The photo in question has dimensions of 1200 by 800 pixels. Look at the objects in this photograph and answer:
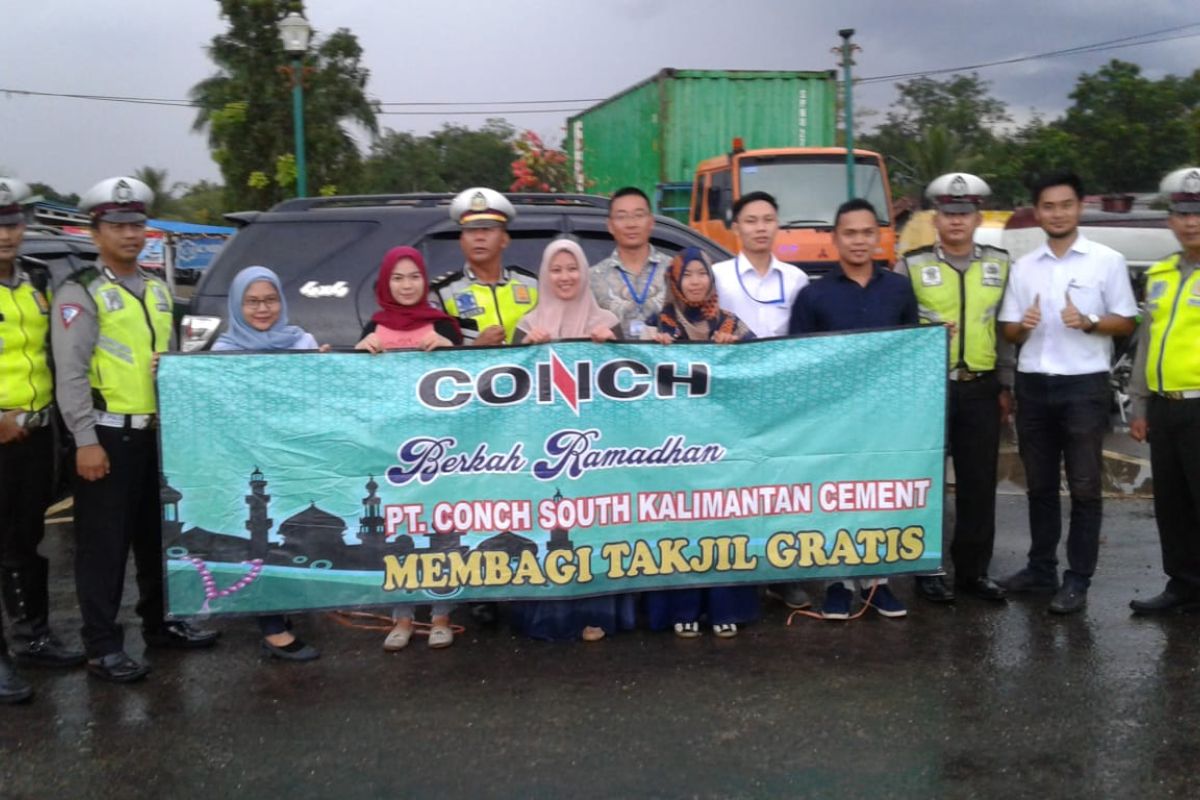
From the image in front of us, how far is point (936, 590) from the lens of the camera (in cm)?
573

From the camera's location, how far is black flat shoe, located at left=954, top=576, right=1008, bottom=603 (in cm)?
573

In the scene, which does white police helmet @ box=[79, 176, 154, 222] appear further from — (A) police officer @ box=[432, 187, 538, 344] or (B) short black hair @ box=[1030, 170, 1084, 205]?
(B) short black hair @ box=[1030, 170, 1084, 205]

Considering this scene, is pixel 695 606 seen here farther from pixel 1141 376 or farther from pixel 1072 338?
pixel 1141 376

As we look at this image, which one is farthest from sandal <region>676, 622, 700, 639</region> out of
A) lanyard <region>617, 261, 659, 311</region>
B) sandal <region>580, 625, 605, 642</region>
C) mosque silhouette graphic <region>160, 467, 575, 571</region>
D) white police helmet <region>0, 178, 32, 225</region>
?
white police helmet <region>0, 178, 32, 225</region>

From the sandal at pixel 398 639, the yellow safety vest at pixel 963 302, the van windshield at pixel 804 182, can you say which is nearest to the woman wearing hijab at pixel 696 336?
the yellow safety vest at pixel 963 302

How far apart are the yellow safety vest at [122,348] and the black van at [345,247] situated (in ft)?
4.60

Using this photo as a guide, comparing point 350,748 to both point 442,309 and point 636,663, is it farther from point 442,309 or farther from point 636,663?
point 442,309

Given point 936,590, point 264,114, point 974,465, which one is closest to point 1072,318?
point 974,465

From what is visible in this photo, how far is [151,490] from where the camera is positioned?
200 inches

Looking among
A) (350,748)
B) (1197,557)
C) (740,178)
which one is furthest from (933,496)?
(740,178)

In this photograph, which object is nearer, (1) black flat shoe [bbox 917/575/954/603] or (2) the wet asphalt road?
(2) the wet asphalt road

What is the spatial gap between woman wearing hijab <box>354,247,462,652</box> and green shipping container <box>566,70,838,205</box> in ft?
39.1

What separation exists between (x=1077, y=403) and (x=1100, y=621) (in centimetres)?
98

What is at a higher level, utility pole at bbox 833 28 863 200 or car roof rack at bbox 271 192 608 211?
utility pole at bbox 833 28 863 200
